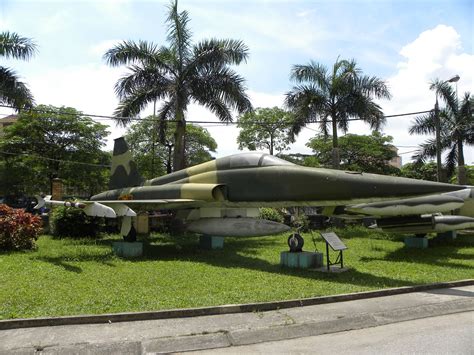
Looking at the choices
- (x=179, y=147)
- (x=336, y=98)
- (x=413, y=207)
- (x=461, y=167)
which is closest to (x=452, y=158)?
(x=461, y=167)

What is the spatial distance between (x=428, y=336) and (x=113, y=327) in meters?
4.25

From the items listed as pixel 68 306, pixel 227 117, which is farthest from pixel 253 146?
pixel 68 306

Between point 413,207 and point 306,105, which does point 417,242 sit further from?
point 306,105

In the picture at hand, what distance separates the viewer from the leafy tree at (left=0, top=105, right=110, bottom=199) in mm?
35312

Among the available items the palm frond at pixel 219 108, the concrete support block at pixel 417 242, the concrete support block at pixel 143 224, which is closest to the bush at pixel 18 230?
the concrete support block at pixel 143 224

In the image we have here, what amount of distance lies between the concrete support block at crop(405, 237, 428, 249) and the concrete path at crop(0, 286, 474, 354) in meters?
8.15

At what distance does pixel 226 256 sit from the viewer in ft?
42.7

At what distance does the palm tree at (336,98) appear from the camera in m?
22.4

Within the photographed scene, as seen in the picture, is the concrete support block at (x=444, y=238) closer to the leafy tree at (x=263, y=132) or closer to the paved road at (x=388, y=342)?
the paved road at (x=388, y=342)

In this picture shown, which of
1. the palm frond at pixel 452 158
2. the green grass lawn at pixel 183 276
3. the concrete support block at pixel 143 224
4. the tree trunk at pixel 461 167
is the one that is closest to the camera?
the green grass lawn at pixel 183 276

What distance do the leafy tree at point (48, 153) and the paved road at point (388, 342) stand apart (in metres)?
32.2

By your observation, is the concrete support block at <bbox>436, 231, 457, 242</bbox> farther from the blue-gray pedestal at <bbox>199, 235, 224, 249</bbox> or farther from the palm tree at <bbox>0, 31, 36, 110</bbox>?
the palm tree at <bbox>0, 31, 36, 110</bbox>

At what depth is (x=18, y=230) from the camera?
13633 mm

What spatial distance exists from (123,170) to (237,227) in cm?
704
